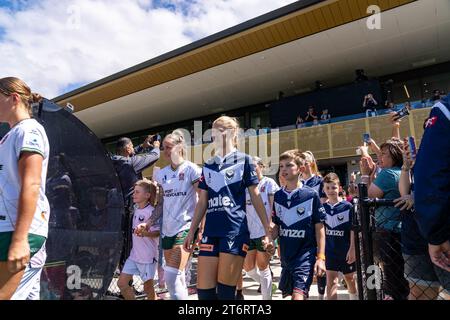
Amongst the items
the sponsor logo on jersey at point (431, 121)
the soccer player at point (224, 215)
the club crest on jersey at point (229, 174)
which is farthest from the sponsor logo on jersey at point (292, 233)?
the sponsor logo on jersey at point (431, 121)

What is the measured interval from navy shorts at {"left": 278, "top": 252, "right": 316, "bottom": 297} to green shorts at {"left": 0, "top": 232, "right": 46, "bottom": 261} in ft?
6.86

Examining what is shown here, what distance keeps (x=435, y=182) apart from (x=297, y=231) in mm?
1782

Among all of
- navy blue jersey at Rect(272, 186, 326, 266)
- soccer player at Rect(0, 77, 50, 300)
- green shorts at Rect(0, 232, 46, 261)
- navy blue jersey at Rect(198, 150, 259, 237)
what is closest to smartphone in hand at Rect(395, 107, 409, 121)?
navy blue jersey at Rect(272, 186, 326, 266)

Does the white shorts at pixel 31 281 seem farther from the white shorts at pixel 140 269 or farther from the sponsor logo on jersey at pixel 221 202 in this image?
the white shorts at pixel 140 269

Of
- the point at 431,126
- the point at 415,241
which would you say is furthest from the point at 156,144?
the point at 431,126

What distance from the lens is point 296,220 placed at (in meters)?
3.34

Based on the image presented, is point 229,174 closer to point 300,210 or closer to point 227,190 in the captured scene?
point 227,190

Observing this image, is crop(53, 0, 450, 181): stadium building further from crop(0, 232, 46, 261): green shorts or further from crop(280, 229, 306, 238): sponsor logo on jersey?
crop(0, 232, 46, 261): green shorts

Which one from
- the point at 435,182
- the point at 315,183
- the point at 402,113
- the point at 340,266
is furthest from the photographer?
the point at 315,183

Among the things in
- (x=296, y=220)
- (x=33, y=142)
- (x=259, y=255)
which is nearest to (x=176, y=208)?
(x=296, y=220)

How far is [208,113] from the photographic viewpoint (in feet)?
75.0

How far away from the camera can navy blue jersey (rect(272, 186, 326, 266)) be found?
10.6ft

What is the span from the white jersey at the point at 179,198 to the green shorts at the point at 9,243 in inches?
70.7

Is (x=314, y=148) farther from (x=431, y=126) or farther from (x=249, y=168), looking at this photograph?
(x=431, y=126)
